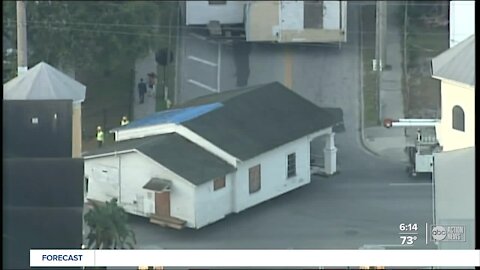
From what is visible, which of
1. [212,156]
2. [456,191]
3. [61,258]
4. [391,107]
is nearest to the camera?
[61,258]

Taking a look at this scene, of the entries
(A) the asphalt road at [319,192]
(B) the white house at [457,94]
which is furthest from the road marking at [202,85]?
(B) the white house at [457,94]

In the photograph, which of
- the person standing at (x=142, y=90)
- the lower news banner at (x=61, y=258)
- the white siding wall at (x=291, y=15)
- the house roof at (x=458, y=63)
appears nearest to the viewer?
the lower news banner at (x=61, y=258)

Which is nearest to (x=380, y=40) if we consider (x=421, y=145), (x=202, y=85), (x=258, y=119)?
(x=421, y=145)

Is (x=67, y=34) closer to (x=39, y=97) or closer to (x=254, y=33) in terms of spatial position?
(x=39, y=97)

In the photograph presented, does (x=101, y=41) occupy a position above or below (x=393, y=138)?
above

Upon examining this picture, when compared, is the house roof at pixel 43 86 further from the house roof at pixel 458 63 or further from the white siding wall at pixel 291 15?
the house roof at pixel 458 63

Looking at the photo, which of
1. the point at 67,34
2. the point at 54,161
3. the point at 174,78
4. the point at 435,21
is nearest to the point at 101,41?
the point at 67,34

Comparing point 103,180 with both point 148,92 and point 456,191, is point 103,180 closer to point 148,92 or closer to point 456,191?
point 148,92
